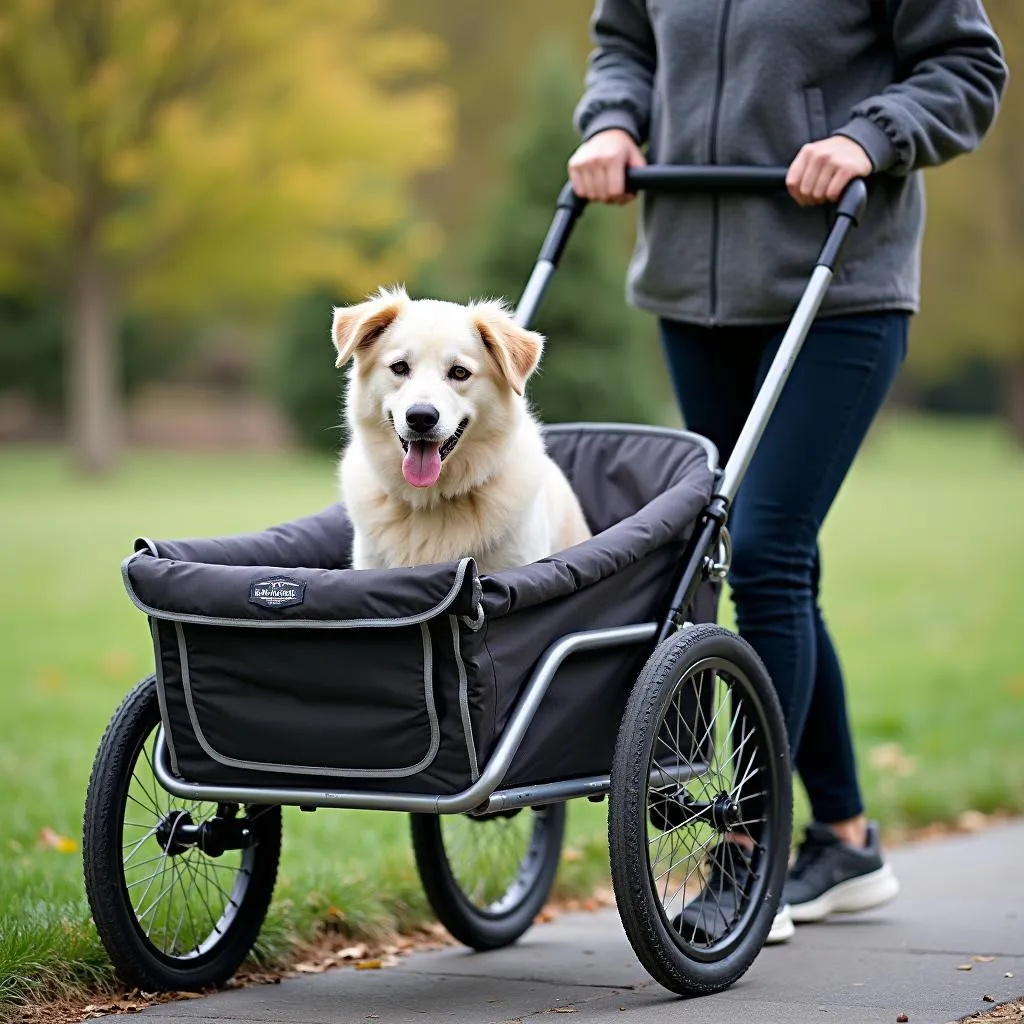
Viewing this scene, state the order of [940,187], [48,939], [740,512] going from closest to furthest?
[48,939]
[740,512]
[940,187]

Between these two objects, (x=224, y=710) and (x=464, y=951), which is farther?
(x=464, y=951)

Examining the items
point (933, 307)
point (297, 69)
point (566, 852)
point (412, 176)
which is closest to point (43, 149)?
point (297, 69)

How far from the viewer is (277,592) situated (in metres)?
2.88

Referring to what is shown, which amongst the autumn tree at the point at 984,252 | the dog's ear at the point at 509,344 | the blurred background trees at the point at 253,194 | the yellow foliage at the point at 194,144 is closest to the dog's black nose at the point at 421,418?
the dog's ear at the point at 509,344

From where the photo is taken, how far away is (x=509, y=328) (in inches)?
137

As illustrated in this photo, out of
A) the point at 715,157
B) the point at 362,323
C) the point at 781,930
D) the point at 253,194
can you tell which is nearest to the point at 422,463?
the point at 362,323

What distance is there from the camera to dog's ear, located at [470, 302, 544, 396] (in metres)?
3.42

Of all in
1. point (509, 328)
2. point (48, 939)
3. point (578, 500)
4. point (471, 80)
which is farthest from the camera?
point (471, 80)

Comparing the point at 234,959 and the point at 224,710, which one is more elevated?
the point at 224,710

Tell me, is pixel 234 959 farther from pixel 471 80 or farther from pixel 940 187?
pixel 471 80

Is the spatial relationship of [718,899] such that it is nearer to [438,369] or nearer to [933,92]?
[438,369]

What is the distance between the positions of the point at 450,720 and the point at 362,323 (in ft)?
3.22

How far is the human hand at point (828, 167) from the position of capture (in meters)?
3.54

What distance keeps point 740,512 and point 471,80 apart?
1498 inches
